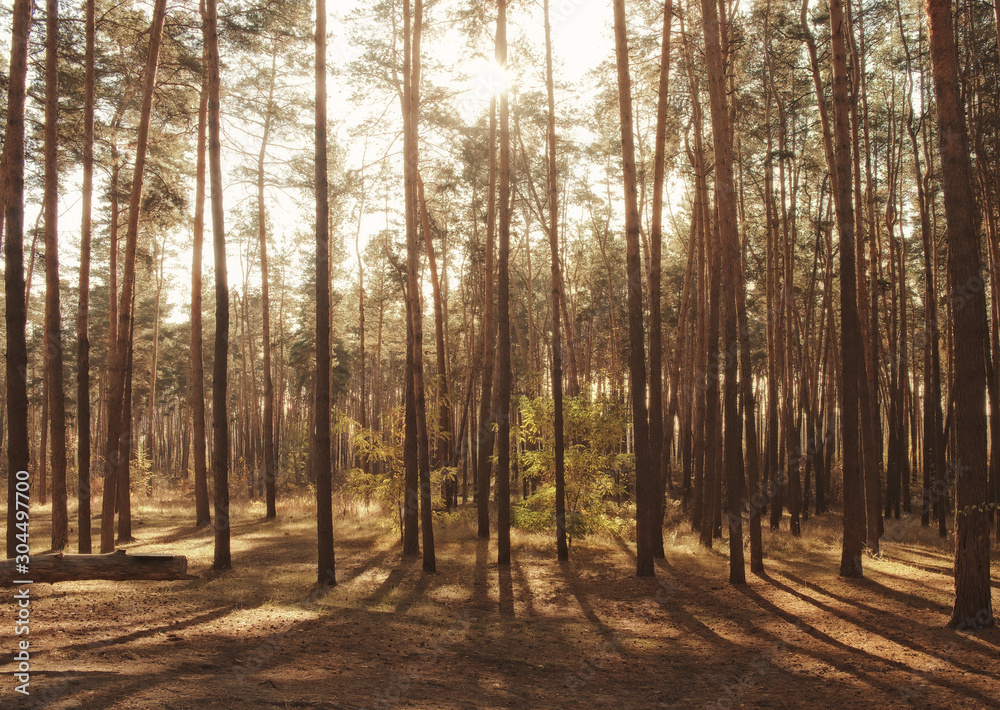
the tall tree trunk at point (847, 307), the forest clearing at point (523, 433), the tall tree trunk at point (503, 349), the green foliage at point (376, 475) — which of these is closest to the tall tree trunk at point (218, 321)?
the forest clearing at point (523, 433)

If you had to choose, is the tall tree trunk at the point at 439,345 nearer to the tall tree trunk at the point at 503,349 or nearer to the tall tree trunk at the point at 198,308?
the tall tree trunk at the point at 503,349

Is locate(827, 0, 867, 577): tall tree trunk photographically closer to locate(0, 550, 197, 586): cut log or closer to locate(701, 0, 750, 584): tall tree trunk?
locate(701, 0, 750, 584): tall tree trunk

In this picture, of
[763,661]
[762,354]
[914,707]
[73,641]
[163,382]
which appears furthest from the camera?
[163,382]

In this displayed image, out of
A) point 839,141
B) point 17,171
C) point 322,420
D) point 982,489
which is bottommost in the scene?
point 982,489

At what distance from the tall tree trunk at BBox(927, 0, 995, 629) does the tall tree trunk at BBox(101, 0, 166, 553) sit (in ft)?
38.4

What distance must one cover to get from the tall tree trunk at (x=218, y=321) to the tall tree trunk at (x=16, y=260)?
8.24ft

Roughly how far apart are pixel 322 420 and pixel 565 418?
20.0 feet

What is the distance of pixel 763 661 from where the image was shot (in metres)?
6.63

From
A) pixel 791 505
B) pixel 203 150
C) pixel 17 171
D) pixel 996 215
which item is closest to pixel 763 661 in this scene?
pixel 791 505

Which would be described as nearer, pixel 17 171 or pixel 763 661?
pixel 763 661

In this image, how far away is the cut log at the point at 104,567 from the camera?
5.04 metres

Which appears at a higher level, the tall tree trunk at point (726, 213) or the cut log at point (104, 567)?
the tall tree trunk at point (726, 213)

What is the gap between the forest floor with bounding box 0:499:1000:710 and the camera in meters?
5.18

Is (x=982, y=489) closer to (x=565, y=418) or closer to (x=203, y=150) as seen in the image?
(x=565, y=418)
